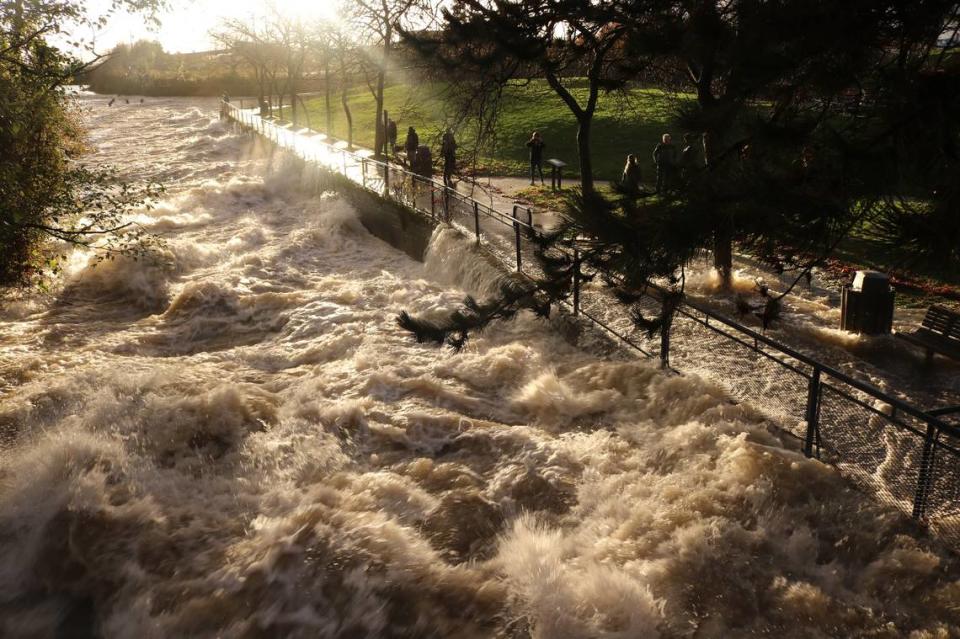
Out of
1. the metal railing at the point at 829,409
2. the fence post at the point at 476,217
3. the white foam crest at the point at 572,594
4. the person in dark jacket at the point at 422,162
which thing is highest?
the person in dark jacket at the point at 422,162

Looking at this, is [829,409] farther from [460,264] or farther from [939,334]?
[460,264]

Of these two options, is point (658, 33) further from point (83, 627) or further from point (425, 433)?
point (83, 627)

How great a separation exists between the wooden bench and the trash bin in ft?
2.09

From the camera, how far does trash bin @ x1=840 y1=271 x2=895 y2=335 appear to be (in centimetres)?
972

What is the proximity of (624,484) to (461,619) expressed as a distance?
2388mm

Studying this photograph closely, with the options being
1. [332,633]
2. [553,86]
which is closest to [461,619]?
[332,633]

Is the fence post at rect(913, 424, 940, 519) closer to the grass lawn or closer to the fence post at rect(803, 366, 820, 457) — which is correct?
the fence post at rect(803, 366, 820, 457)

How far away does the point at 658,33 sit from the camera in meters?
5.36

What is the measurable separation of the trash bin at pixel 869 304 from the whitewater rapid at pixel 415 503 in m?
3.29

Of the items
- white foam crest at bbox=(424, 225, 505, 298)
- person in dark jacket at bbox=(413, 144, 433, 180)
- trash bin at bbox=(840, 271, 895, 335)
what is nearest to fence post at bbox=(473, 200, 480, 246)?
white foam crest at bbox=(424, 225, 505, 298)

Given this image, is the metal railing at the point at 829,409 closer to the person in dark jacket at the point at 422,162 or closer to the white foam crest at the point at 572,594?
the white foam crest at the point at 572,594

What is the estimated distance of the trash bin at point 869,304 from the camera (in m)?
9.72

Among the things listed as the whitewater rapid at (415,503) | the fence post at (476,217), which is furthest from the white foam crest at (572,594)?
the fence post at (476,217)

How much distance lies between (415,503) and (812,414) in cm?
398
